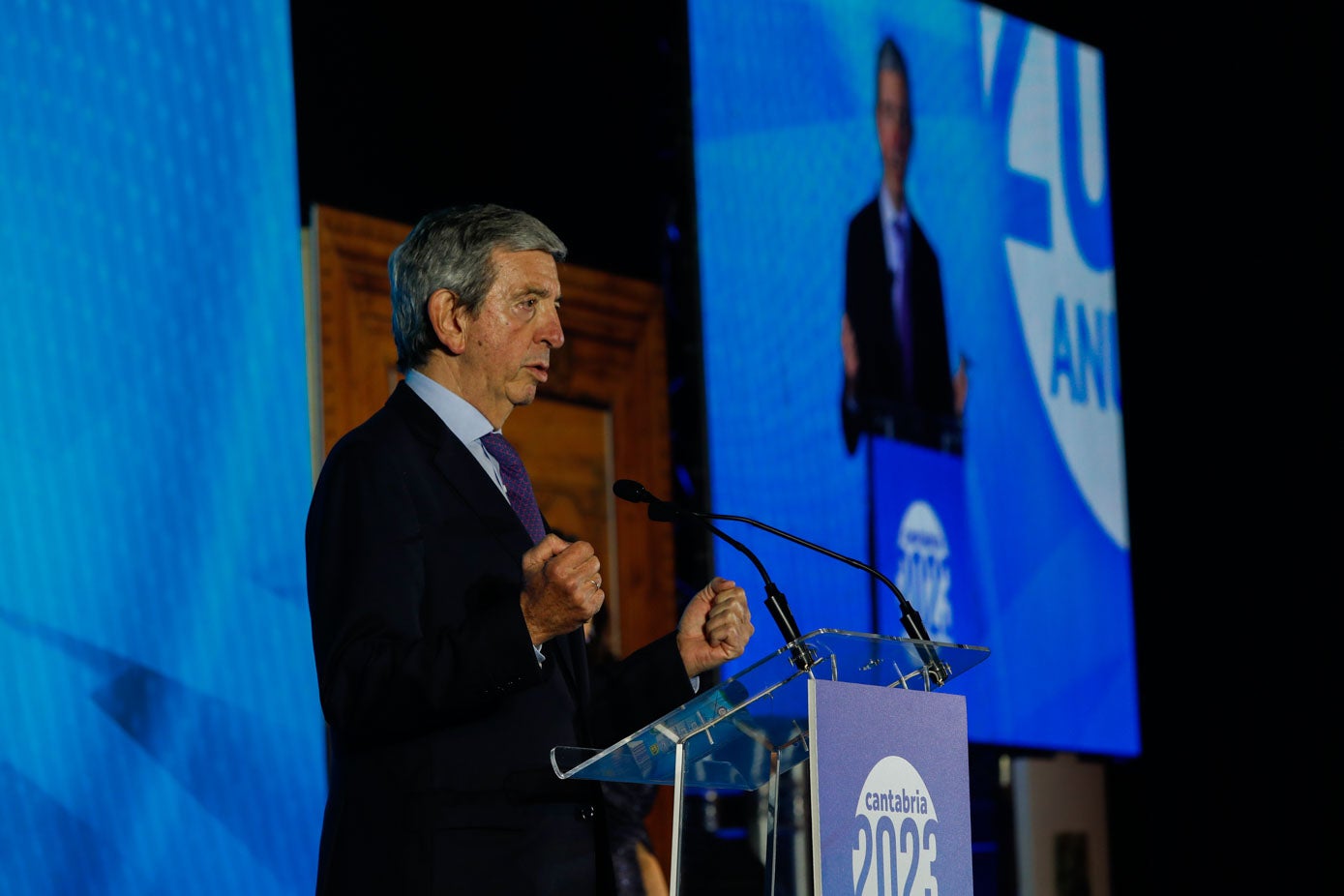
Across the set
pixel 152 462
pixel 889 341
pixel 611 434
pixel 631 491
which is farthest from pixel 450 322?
pixel 889 341

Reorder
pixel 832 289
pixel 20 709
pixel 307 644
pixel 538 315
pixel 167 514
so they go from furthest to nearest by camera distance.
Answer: pixel 832 289
pixel 307 644
pixel 167 514
pixel 20 709
pixel 538 315

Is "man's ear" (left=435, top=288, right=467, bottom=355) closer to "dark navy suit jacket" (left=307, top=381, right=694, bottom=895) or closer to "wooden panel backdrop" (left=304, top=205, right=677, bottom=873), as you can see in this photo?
"dark navy suit jacket" (left=307, top=381, right=694, bottom=895)

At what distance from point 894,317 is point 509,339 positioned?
2.71 m

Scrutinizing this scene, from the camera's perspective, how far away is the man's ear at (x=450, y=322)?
85.5 inches

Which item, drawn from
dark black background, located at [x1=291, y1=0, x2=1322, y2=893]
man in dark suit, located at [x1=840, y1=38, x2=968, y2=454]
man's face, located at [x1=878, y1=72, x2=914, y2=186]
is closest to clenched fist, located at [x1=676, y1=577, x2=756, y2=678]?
man in dark suit, located at [x1=840, y1=38, x2=968, y2=454]

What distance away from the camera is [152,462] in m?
3.04

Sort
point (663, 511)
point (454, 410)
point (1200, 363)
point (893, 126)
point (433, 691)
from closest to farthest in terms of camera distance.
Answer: point (433, 691)
point (663, 511)
point (454, 410)
point (893, 126)
point (1200, 363)

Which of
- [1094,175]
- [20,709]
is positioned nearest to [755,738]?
[20,709]

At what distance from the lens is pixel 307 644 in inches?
128

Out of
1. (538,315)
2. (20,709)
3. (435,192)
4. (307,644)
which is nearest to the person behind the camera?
(538,315)

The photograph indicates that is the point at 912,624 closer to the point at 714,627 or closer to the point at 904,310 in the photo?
the point at 714,627

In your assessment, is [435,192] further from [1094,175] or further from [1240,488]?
[1240,488]

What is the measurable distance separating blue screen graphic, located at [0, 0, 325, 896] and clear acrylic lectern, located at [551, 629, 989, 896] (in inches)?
54.3

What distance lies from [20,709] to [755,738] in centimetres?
151
